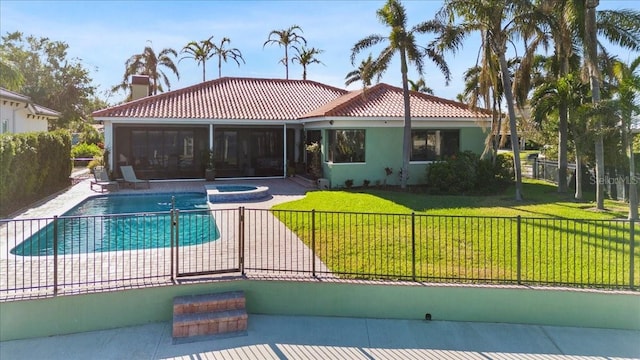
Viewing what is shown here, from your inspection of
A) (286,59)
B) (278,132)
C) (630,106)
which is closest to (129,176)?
(278,132)

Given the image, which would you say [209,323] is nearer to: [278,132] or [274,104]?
[278,132]

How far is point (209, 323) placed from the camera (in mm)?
6723

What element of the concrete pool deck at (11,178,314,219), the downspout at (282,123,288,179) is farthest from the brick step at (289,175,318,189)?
the downspout at (282,123,288,179)

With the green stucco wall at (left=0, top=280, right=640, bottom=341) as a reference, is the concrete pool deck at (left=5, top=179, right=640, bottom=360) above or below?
below

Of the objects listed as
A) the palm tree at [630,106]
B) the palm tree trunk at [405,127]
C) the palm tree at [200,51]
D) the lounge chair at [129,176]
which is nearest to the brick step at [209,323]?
the palm tree at [630,106]

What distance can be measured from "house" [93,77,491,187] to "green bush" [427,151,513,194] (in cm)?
197

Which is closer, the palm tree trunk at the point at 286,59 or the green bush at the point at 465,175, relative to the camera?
the green bush at the point at 465,175

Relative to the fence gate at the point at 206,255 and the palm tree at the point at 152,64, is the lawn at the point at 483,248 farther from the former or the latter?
the palm tree at the point at 152,64

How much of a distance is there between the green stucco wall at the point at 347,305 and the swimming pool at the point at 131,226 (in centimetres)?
303

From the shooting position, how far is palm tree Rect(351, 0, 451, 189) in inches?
772

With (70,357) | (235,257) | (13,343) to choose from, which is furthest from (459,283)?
(13,343)

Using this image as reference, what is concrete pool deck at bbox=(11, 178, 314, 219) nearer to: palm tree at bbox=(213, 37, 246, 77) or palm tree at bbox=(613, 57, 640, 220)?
palm tree at bbox=(613, 57, 640, 220)

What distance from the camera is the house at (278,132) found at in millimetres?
21703

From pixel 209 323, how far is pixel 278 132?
67.8ft
